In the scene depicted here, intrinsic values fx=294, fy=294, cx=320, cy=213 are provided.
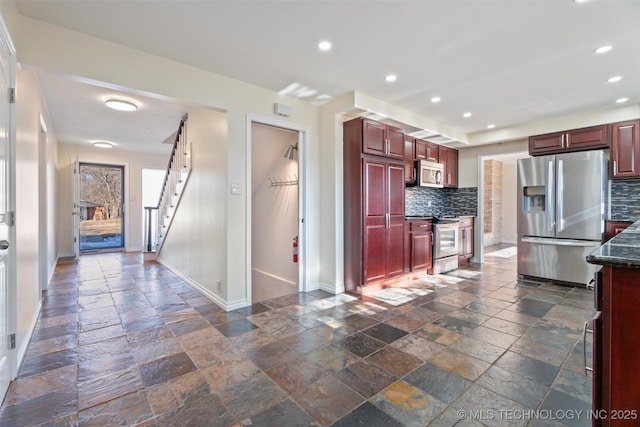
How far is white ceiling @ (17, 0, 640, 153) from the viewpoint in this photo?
82.0 inches

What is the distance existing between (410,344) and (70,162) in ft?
25.7

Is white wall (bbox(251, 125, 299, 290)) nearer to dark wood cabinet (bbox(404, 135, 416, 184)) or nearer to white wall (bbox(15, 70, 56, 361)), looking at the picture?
dark wood cabinet (bbox(404, 135, 416, 184))

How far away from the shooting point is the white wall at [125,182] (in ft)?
21.2

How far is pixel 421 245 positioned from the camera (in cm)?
461

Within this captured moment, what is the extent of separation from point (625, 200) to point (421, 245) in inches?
113

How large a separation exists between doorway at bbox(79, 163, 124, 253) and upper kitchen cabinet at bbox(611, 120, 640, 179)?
9.58 metres

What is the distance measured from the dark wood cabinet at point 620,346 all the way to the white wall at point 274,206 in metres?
3.63

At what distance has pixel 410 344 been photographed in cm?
240

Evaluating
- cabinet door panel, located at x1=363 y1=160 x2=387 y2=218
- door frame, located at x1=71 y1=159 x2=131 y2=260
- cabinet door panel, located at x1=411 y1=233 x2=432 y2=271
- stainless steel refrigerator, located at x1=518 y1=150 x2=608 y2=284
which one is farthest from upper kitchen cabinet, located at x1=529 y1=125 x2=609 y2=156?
door frame, located at x1=71 y1=159 x2=131 y2=260

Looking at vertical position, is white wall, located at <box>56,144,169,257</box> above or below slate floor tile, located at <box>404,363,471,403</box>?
above

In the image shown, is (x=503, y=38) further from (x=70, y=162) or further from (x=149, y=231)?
(x=70, y=162)

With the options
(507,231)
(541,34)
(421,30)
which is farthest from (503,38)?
(507,231)

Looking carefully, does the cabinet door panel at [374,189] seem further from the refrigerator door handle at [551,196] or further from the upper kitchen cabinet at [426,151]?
the refrigerator door handle at [551,196]

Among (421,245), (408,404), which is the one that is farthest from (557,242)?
(408,404)
